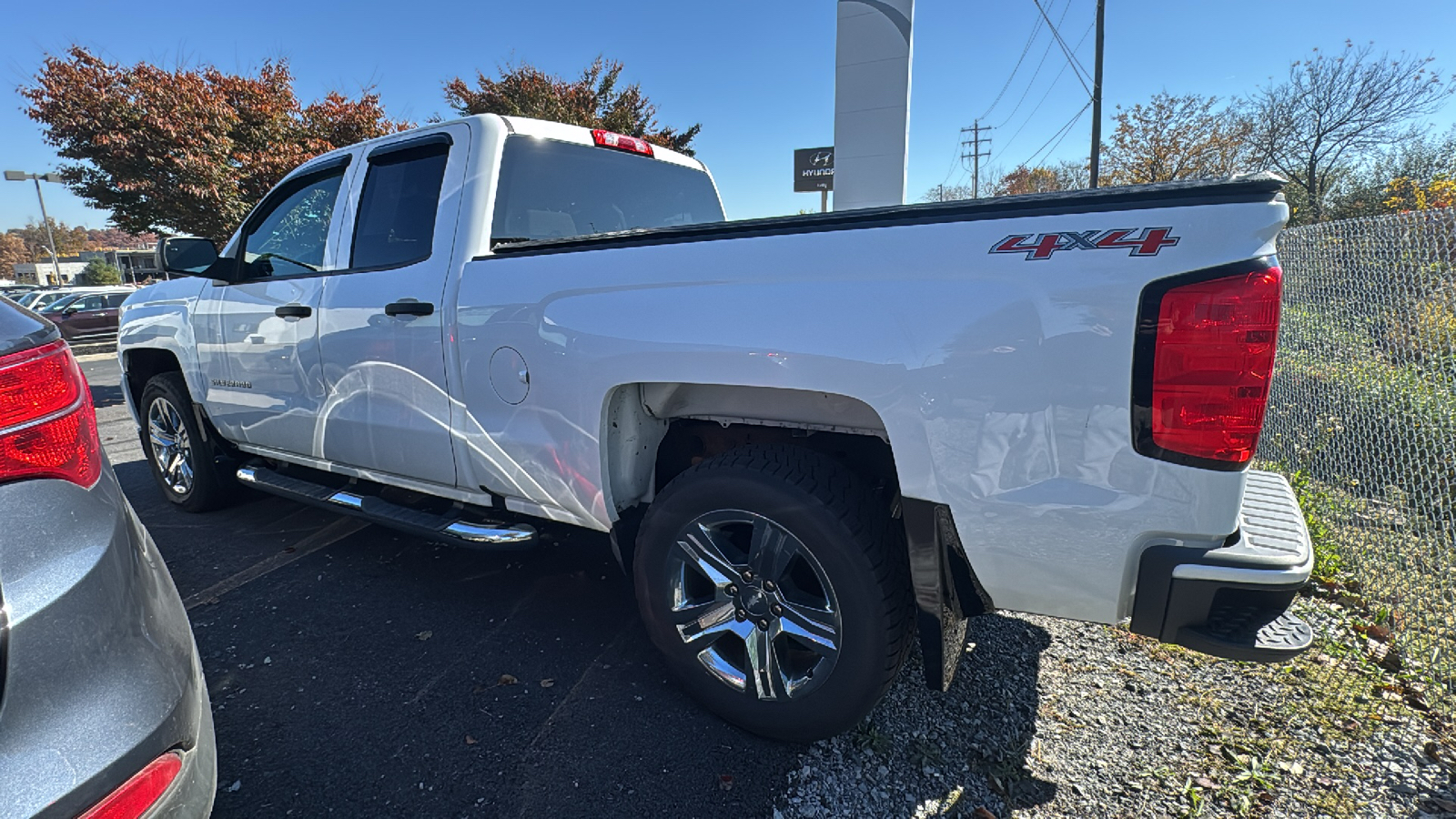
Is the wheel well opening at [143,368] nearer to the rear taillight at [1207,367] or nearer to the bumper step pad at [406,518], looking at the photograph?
the bumper step pad at [406,518]

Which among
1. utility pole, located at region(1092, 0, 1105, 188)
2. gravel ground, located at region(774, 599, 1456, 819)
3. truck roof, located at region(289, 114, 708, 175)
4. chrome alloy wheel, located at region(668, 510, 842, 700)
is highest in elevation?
utility pole, located at region(1092, 0, 1105, 188)

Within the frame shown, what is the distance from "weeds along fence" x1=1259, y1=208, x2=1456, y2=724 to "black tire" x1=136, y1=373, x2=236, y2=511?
19.2ft

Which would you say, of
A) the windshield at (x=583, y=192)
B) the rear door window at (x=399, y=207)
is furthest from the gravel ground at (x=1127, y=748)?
the rear door window at (x=399, y=207)

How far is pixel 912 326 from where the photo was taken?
1.70 meters

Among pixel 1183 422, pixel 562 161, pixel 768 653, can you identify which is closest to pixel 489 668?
pixel 768 653

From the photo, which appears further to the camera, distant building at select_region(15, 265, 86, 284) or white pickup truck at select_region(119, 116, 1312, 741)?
distant building at select_region(15, 265, 86, 284)

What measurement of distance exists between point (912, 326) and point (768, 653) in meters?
1.15

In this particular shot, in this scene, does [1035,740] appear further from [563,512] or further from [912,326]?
[563,512]

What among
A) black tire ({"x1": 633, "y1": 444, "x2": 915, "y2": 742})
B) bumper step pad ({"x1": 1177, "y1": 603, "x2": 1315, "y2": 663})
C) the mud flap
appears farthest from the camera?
black tire ({"x1": 633, "y1": 444, "x2": 915, "y2": 742})

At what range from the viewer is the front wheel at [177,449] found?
4250 millimetres

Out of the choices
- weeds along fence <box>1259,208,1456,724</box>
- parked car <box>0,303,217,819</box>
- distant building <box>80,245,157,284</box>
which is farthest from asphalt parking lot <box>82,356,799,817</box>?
distant building <box>80,245,157,284</box>

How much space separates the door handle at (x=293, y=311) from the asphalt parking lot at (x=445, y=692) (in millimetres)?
1337

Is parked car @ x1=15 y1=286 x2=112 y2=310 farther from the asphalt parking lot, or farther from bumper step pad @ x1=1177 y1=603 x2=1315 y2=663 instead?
bumper step pad @ x1=1177 y1=603 x2=1315 y2=663

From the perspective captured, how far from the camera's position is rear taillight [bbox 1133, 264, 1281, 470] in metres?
1.41
